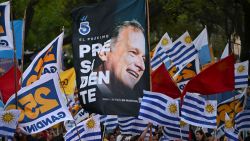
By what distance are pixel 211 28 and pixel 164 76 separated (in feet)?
81.7

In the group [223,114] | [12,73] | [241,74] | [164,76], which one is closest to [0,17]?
[12,73]

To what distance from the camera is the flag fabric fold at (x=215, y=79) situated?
1428 cm

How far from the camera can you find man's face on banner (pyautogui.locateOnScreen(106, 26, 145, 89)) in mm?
13016

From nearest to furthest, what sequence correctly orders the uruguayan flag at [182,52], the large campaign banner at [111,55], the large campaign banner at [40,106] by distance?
1. the large campaign banner at [40,106]
2. the large campaign banner at [111,55]
3. the uruguayan flag at [182,52]

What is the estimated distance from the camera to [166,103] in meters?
13.4

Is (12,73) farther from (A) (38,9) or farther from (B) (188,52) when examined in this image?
(A) (38,9)

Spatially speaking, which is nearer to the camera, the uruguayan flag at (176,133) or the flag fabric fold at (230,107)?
the uruguayan flag at (176,133)

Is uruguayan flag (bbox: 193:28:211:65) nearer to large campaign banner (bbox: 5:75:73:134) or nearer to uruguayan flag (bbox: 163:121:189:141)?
uruguayan flag (bbox: 163:121:189:141)

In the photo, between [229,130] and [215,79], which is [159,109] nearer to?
[215,79]

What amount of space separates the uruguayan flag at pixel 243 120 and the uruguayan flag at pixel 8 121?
5.83 m

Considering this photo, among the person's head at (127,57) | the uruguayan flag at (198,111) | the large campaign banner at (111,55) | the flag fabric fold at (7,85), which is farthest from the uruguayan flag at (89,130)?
the uruguayan flag at (198,111)

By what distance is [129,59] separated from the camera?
13047 millimetres

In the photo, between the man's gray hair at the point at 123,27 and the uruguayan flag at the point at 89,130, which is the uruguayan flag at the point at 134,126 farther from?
the man's gray hair at the point at 123,27

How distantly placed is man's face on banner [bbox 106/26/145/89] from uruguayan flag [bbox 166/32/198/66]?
5.68 metres
